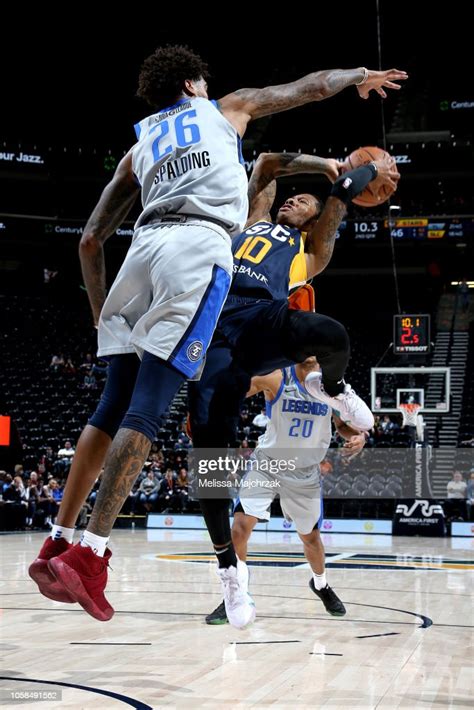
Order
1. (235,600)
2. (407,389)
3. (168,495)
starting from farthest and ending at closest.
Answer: (407,389)
(168,495)
(235,600)

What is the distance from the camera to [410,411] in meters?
18.2

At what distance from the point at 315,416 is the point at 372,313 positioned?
86.4 feet

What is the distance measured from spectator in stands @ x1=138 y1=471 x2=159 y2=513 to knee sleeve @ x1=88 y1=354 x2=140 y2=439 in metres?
15.6

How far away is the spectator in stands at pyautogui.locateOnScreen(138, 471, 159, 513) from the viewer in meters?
18.6

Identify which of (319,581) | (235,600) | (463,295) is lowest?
(319,581)

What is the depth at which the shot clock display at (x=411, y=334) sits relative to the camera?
19.2 meters

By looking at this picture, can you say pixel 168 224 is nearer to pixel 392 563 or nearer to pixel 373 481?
pixel 392 563

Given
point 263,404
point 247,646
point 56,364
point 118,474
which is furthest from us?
point 56,364

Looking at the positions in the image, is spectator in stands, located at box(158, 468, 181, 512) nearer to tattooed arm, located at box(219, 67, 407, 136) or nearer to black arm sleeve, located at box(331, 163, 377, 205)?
black arm sleeve, located at box(331, 163, 377, 205)

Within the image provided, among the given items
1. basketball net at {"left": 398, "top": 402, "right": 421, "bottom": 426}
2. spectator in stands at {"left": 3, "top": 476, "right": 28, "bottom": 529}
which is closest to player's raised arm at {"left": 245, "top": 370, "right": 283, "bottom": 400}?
spectator in stands at {"left": 3, "top": 476, "right": 28, "bottom": 529}

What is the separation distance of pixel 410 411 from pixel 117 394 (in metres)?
15.6

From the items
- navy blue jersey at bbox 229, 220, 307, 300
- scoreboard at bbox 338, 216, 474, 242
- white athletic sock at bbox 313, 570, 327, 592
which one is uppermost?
scoreboard at bbox 338, 216, 474, 242

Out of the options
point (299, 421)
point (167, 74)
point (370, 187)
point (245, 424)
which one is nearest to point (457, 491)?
point (245, 424)

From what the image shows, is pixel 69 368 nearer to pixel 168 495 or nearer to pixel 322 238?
pixel 168 495
